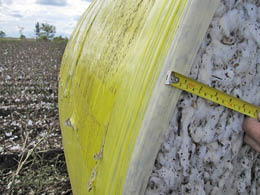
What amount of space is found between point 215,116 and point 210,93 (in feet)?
0.36

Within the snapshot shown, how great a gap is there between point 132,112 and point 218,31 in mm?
423

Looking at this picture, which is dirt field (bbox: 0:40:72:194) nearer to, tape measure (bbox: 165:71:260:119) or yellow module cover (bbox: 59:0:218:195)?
yellow module cover (bbox: 59:0:218:195)

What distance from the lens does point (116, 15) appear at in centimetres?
130

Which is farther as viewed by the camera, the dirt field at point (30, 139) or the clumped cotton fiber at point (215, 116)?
the dirt field at point (30, 139)

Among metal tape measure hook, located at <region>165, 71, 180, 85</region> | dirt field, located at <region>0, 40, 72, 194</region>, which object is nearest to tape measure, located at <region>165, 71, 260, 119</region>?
metal tape measure hook, located at <region>165, 71, 180, 85</region>

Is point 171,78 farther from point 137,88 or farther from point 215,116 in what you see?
point 215,116

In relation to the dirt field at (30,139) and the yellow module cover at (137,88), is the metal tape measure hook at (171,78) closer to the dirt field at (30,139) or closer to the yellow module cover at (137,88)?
the yellow module cover at (137,88)

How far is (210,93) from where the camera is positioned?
2.78 feet

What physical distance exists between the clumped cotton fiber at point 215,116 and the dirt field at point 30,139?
5.93ft

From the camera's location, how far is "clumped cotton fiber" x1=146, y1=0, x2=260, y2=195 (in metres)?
0.85

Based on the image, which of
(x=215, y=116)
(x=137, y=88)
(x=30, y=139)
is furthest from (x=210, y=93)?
(x=30, y=139)

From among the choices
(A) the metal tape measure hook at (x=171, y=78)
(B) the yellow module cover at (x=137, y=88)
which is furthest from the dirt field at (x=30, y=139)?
(A) the metal tape measure hook at (x=171, y=78)

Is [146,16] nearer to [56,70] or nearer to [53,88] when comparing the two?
[53,88]

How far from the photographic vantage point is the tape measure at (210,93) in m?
0.79
